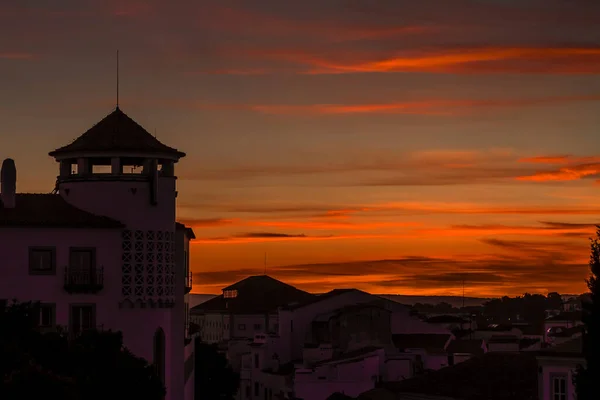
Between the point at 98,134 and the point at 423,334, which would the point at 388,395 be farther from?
the point at 423,334

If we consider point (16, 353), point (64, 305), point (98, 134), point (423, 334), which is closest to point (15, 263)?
point (64, 305)

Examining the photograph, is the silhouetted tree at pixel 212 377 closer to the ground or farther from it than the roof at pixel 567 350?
closer to the ground

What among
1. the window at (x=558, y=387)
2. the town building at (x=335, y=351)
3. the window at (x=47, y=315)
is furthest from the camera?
the town building at (x=335, y=351)

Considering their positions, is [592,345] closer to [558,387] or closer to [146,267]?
[558,387]

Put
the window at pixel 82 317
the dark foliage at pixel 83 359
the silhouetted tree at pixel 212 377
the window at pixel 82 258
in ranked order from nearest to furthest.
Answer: the dark foliage at pixel 83 359 < the window at pixel 82 317 < the window at pixel 82 258 < the silhouetted tree at pixel 212 377

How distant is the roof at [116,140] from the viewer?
73562 millimetres

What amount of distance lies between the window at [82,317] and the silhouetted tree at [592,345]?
1058 inches

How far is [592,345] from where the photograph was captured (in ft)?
175

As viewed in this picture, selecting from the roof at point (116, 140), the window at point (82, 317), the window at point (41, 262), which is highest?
the roof at point (116, 140)

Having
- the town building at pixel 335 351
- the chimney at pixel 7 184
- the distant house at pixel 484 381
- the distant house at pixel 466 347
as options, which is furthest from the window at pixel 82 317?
the distant house at pixel 466 347

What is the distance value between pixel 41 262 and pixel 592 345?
3028cm

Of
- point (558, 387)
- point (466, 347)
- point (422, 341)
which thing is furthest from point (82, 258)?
point (422, 341)

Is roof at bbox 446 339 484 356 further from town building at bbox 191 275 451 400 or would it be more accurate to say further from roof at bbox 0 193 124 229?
roof at bbox 0 193 124 229

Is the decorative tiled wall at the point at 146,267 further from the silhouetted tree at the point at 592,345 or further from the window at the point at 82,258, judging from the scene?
the silhouetted tree at the point at 592,345
